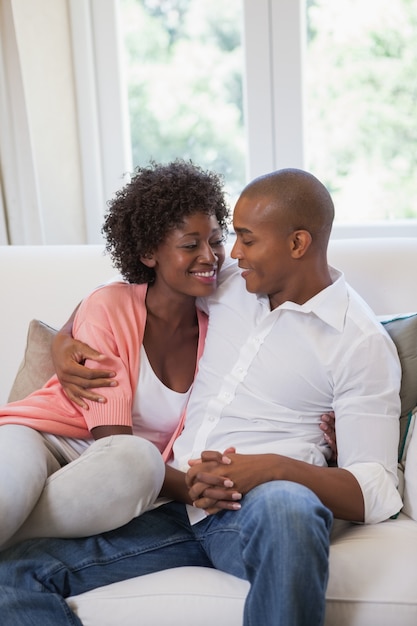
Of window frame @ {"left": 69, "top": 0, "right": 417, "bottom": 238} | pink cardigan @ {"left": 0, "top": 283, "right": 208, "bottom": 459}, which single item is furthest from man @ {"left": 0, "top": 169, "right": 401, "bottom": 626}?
window frame @ {"left": 69, "top": 0, "right": 417, "bottom": 238}

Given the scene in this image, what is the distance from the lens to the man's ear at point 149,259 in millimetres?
1922

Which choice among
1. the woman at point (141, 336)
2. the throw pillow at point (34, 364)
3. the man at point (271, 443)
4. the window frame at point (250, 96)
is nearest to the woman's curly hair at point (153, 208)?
the woman at point (141, 336)

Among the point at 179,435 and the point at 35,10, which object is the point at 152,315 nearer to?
the point at 179,435

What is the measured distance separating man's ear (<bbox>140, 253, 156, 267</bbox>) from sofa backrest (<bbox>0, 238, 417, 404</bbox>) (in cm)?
33

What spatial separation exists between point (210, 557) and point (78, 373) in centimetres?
46

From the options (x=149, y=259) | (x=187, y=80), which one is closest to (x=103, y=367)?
(x=149, y=259)

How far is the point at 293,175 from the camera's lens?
69.7 inches

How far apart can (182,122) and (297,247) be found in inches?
63.5

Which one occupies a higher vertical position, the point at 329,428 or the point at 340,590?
the point at 329,428

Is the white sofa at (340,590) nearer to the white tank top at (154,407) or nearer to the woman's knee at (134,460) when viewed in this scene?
the woman's knee at (134,460)

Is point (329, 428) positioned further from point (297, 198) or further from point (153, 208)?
point (153, 208)

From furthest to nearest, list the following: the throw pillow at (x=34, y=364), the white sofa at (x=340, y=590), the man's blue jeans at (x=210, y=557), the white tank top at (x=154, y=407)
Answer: the throw pillow at (x=34, y=364), the white tank top at (x=154, y=407), the white sofa at (x=340, y=590), the man's blue jeans at (x=210, y=557)

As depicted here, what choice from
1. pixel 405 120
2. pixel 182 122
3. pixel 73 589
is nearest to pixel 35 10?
pixel 182 122

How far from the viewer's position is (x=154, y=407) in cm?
186
